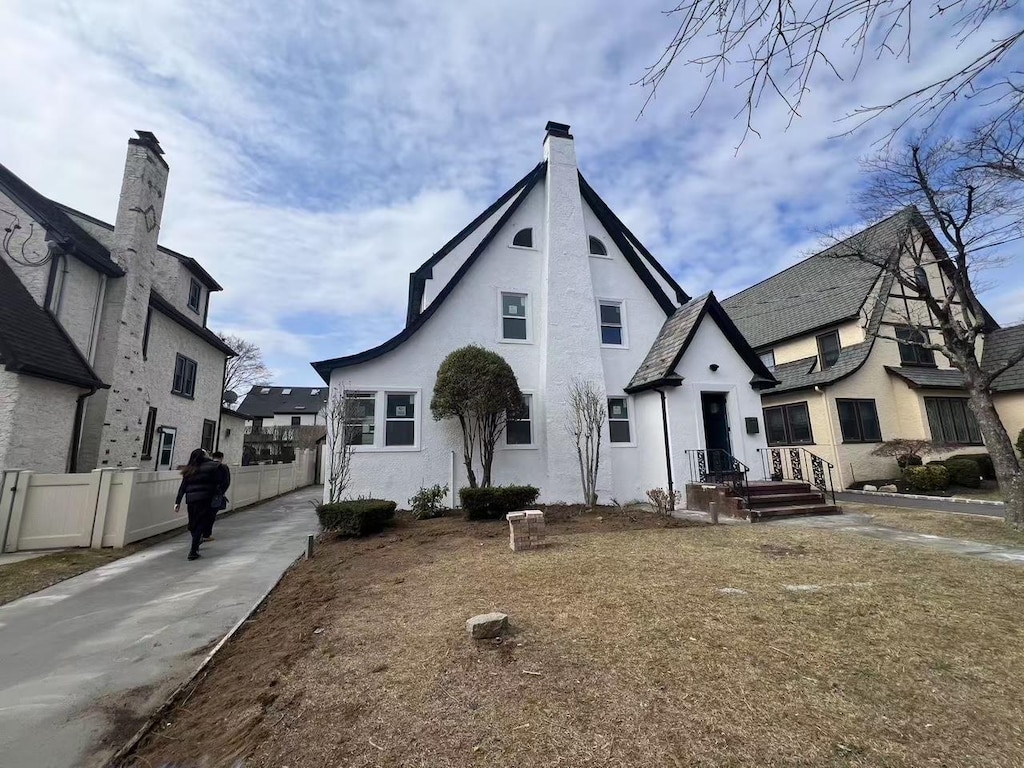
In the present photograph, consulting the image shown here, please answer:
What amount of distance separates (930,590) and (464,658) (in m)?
5.24

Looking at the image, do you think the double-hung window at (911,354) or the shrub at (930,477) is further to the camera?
the double-hung window at (911,354)

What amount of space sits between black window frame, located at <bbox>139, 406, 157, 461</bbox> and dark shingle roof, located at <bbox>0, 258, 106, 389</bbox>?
4020mm

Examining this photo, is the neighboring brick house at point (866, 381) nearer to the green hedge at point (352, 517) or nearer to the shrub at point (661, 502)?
the shrub at point (661, 502)

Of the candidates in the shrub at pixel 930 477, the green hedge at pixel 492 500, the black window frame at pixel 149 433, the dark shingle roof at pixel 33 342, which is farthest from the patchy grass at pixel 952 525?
the black window frame at pixel 149 433

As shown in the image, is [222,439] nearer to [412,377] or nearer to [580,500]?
[412,377]

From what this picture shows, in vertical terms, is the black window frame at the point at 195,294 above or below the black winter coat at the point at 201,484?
above

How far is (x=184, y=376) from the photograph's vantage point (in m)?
16.0

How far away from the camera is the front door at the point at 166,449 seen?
14273mm

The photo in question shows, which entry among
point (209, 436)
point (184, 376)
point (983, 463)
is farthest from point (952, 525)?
point (209, 436)

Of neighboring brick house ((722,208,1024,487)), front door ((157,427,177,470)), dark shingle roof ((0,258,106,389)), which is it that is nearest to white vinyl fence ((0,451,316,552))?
dark shingle roof ((0,258,106,389))

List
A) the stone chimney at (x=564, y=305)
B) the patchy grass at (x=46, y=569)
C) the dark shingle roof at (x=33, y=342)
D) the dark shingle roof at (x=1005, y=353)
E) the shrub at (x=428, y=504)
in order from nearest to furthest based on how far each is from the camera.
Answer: the patchy grass at (x=46, y=569), the dark shingle roof at (x=33, y=342), the shrub at (x=428, y=504), the stone chimney at (x=564, y=305), the dark shingle roof at (x=1005, y=353)

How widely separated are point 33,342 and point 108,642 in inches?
323

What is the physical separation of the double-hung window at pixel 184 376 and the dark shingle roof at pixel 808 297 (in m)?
22.6

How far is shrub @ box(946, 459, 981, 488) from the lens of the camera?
1470 cm
